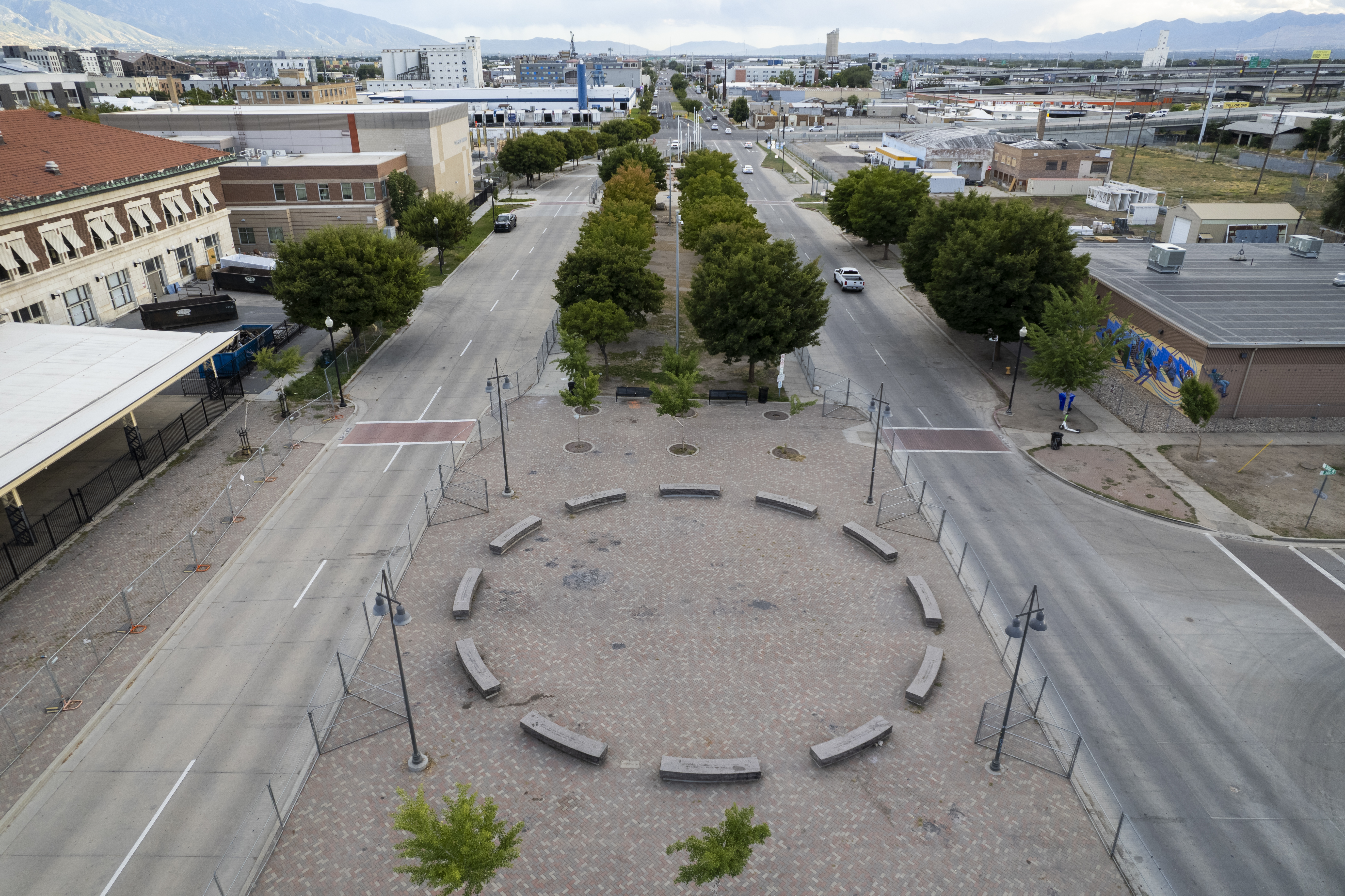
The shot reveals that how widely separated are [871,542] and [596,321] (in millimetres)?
19419

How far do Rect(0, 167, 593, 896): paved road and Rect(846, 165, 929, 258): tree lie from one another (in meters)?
39.1

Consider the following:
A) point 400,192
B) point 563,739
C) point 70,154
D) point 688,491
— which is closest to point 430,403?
point 688,491

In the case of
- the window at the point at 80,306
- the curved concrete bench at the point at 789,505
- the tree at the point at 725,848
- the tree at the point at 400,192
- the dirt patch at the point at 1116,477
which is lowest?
the dirt patch at the point at 1116,477

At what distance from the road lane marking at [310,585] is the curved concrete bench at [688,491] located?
1194 centimetres

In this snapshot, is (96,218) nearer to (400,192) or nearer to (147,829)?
(400,192)

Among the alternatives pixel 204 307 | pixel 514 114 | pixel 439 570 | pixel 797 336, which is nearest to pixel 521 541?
pixel 439 570

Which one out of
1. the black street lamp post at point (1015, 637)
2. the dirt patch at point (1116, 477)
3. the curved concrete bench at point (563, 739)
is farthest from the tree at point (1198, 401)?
the curved concrete bench at point (563, 739)

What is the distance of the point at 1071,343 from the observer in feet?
111

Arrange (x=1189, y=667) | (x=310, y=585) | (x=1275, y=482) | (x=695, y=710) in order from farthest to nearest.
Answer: (x=1275, y=482) → (x=310, y=585) → (x=1189, y=667) → (x=695, y=710)

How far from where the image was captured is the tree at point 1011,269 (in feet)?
127

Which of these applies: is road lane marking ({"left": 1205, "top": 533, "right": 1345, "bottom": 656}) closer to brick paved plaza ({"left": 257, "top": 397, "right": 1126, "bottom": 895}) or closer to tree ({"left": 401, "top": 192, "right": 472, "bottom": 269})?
brick paved plaza ({"left": 257, "top": 397, "right": 1126, "bottom": 895})

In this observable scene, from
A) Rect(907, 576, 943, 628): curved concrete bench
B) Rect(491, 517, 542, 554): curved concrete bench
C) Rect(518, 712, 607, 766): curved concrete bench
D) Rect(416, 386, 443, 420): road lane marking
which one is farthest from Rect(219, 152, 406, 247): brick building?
Rect(907, 576, 943, 628): curved concrete bench

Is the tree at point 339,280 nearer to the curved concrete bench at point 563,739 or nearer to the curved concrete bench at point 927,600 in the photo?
the curved concrete bench at point 563,739

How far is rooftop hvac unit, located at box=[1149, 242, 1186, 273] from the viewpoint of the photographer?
144ft
